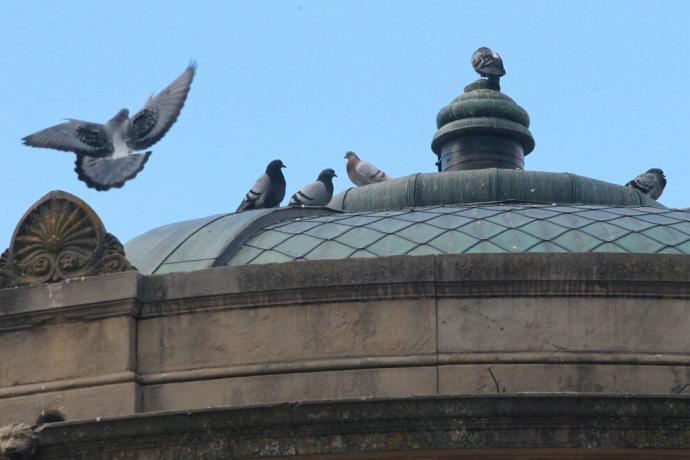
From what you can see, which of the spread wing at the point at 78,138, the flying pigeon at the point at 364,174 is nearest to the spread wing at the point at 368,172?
the flying pigeon at the point at 364,174

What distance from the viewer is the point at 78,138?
30875 millimetres

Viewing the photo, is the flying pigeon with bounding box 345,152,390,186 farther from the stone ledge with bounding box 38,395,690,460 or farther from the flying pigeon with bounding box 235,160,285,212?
the stone ledge with bounding box 38,395,690,460

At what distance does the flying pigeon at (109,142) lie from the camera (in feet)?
100

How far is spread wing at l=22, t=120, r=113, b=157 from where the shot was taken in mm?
30578

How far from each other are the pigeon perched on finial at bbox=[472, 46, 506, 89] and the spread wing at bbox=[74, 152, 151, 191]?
879cm

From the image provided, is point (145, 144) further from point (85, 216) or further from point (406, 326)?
point (406, 326)

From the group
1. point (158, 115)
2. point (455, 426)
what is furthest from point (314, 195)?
point (455, 426)

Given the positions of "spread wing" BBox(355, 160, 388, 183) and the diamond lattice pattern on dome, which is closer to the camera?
the diamond lattice pattern on dome

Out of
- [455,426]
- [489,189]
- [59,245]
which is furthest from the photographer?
[489,189]

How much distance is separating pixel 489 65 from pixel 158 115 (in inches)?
326

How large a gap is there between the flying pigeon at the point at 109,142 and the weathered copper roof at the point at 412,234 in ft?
3.99

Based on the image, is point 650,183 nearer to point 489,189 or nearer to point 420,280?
point 489,189

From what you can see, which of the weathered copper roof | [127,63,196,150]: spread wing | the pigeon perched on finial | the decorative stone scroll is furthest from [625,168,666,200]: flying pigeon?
the decorative stone scroll

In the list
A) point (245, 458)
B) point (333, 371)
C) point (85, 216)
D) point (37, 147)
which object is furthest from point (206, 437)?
point (37, 147)
